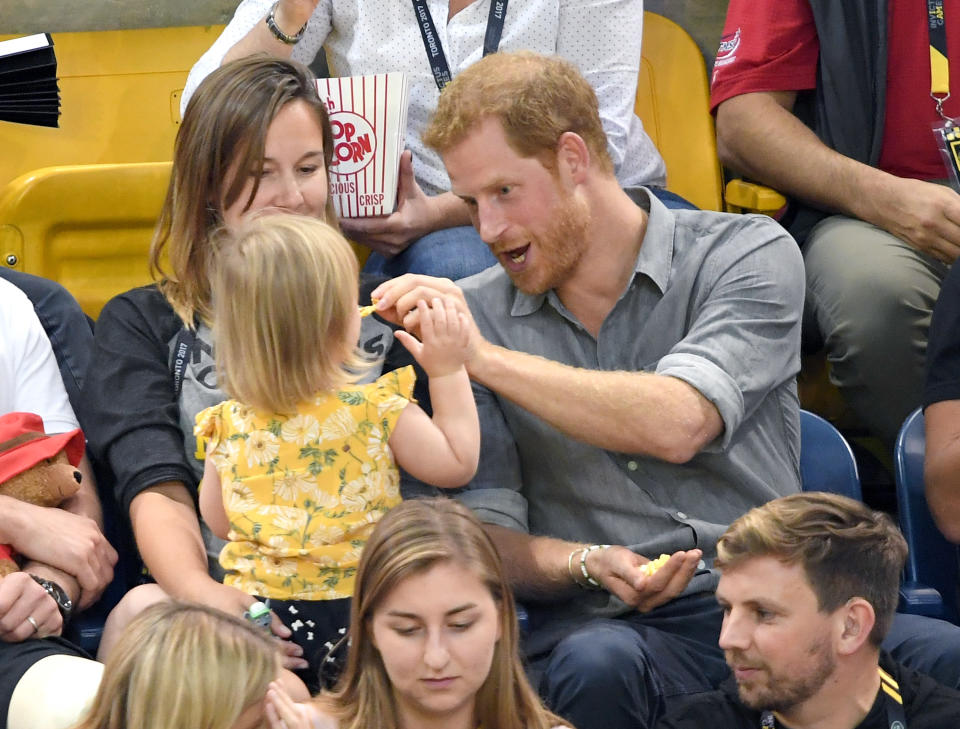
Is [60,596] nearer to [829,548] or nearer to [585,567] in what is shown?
[585,567]

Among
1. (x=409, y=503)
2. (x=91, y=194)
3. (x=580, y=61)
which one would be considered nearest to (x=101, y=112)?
(x=91, y=194)

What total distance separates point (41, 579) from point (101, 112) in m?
1.68

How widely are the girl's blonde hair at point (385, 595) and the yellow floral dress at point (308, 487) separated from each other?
116mm

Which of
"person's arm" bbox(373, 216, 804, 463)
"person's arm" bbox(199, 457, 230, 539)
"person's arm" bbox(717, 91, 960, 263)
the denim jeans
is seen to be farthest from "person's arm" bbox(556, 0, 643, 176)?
"person's arm" bbox(199, 457, 230, 539)

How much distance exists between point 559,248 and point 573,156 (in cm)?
19

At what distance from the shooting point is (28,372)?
104 inches

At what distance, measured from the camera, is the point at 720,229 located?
104 inches

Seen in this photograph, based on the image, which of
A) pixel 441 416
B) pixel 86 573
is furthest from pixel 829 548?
pixel 86 573

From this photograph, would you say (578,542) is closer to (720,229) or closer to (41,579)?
(720,229)

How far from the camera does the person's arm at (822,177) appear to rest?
3.09 m

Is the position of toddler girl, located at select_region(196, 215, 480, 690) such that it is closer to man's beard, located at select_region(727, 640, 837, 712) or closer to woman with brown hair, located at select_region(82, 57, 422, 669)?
woman with brown hair, located at select_region(82, 57, 422, 669)

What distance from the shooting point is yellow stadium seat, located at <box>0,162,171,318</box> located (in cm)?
321

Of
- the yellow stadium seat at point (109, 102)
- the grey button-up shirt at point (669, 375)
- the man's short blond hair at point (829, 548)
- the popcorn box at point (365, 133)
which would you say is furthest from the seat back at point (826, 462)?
the yellow stadium seat at point (109, 102)

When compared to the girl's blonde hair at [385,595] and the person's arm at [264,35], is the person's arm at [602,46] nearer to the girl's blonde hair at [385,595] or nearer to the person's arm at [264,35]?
the person's arm at [264,35]
